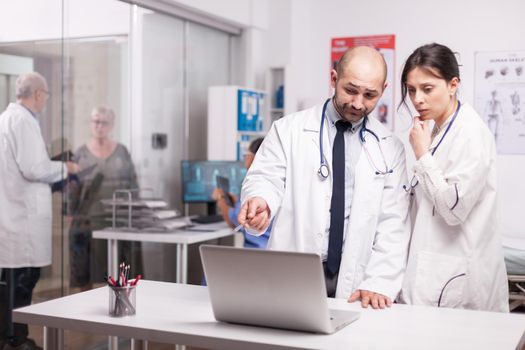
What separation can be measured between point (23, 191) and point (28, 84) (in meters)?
0.58

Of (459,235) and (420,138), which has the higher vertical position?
(420,138)

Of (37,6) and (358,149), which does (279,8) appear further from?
(358,149)

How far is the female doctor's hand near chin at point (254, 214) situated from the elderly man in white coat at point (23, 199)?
2.13m

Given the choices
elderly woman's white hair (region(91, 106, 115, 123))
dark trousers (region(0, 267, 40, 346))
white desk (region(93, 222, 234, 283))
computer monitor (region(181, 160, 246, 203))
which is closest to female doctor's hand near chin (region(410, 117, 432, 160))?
white desk (region(93, 222, 234, 283))

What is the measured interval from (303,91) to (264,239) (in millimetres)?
2835

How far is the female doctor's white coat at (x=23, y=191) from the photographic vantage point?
12.3 ft

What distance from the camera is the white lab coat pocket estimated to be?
2.21 m

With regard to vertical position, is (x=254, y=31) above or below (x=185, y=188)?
above

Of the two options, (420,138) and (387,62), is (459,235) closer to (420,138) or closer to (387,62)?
(420,138)

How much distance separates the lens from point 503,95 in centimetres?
562

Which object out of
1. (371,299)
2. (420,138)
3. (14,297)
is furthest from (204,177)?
(371,299)

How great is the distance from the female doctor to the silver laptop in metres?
0.55

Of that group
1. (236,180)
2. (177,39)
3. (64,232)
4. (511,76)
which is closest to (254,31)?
(177,39)

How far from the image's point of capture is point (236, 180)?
17.5ft
